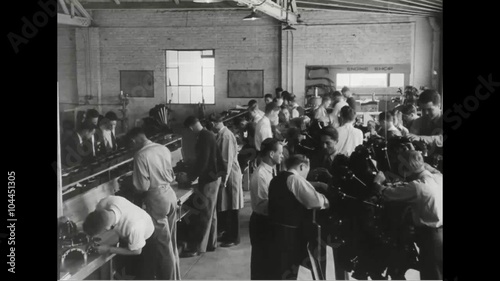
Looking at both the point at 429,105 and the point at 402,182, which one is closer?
the point at 402,182

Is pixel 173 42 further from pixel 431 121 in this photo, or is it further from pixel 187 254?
pixel 431 121

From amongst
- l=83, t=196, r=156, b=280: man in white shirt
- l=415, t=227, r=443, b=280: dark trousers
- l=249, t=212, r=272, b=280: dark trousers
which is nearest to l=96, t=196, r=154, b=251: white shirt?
l=83, t=196, r=156, b=280: man in white shirt

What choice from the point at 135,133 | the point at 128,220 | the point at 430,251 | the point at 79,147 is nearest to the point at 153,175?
the point at 135,133

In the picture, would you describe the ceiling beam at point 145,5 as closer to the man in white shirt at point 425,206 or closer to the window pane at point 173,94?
the window pane at point 173,94

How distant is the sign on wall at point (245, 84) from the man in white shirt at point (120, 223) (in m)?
8.71

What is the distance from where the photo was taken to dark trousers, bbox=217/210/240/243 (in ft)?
19.0

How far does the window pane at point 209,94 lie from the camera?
12.5 meters

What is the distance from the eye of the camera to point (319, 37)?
476 inches

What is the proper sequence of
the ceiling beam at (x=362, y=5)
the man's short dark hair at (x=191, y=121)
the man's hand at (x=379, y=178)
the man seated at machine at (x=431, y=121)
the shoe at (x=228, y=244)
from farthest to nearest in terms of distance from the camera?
the ceiling beam at (x=362, y=5) < the shoe at (x=228, y=244) < the man's short dark hair at (x=191, y=121) < the man seated at machine at (x=431, y=121) < the man's hand at (x=379, y=178)

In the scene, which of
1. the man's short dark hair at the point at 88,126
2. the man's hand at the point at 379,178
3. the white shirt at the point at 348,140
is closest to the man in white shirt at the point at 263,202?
the man's hand at the point at 379,178

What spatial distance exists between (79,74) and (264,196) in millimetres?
9305

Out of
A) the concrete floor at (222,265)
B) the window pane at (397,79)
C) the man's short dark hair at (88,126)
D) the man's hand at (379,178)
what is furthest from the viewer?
the window pane at (397,79)
